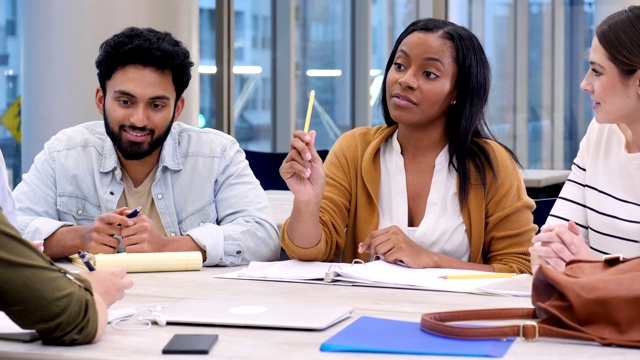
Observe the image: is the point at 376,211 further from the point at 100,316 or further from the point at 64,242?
the point at 100,316

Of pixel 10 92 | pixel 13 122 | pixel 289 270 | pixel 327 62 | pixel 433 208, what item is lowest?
pixel 289 270

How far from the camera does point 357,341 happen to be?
139 centimetres

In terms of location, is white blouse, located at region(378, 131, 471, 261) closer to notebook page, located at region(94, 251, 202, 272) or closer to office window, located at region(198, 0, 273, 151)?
notebook page, located at region(94, 251, 202, 272)

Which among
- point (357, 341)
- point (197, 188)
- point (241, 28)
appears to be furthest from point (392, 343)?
point (241, 28)

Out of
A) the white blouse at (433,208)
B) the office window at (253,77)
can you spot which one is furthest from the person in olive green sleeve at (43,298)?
the office window at (253,77)

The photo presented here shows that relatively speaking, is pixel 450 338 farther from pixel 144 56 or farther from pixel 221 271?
pixel 144 56

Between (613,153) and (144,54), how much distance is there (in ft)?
4.18

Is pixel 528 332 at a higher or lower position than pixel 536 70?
lower

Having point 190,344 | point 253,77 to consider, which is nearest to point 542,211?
point 190,344

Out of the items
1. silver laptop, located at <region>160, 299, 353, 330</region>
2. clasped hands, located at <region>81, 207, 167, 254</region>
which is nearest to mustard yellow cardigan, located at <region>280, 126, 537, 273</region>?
clasped hands, located at <region>81, 207, 167, 254</region>

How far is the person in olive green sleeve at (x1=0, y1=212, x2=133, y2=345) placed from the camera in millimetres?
1315

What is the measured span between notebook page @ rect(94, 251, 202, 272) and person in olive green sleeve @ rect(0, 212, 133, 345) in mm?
681

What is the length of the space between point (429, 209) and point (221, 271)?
601mm

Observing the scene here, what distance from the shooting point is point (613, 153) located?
2340mm
